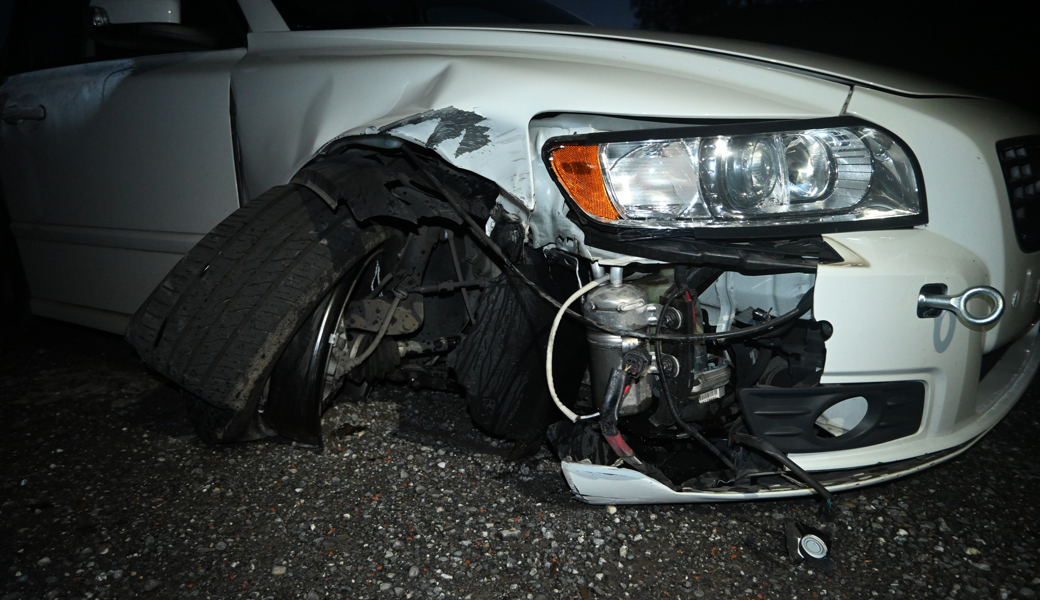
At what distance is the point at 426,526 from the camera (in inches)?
66.8

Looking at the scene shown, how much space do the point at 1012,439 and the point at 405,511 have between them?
202 cm

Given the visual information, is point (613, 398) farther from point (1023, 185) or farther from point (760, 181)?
point (1023, 185)

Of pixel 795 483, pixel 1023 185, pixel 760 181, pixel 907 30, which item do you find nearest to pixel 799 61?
pixel 760 181

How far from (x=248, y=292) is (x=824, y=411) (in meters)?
1.43

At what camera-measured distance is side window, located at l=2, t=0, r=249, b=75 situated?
2.09 metres

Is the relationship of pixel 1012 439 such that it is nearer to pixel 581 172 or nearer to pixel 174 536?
Result: pixel 581 172

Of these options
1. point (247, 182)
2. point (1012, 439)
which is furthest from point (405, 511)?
point (1012, 439)

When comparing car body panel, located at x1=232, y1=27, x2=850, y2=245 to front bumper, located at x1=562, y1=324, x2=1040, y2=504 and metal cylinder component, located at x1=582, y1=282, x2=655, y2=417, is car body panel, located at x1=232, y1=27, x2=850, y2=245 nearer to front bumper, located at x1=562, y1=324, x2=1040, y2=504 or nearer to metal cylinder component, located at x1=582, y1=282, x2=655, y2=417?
metal cylinder component, located at x1=582, y1=282, x2=655, y2=417

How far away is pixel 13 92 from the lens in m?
2.74

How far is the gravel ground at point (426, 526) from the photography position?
1.50 meters

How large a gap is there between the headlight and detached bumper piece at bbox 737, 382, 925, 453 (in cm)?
36

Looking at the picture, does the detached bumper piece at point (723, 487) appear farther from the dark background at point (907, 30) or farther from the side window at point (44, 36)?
the dark background at point (907, 30)

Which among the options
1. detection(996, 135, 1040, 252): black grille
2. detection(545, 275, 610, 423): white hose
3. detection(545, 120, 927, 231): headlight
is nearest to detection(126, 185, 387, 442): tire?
detection(545, 275, 610, 423): white hose

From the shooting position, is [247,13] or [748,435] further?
[247,13]
